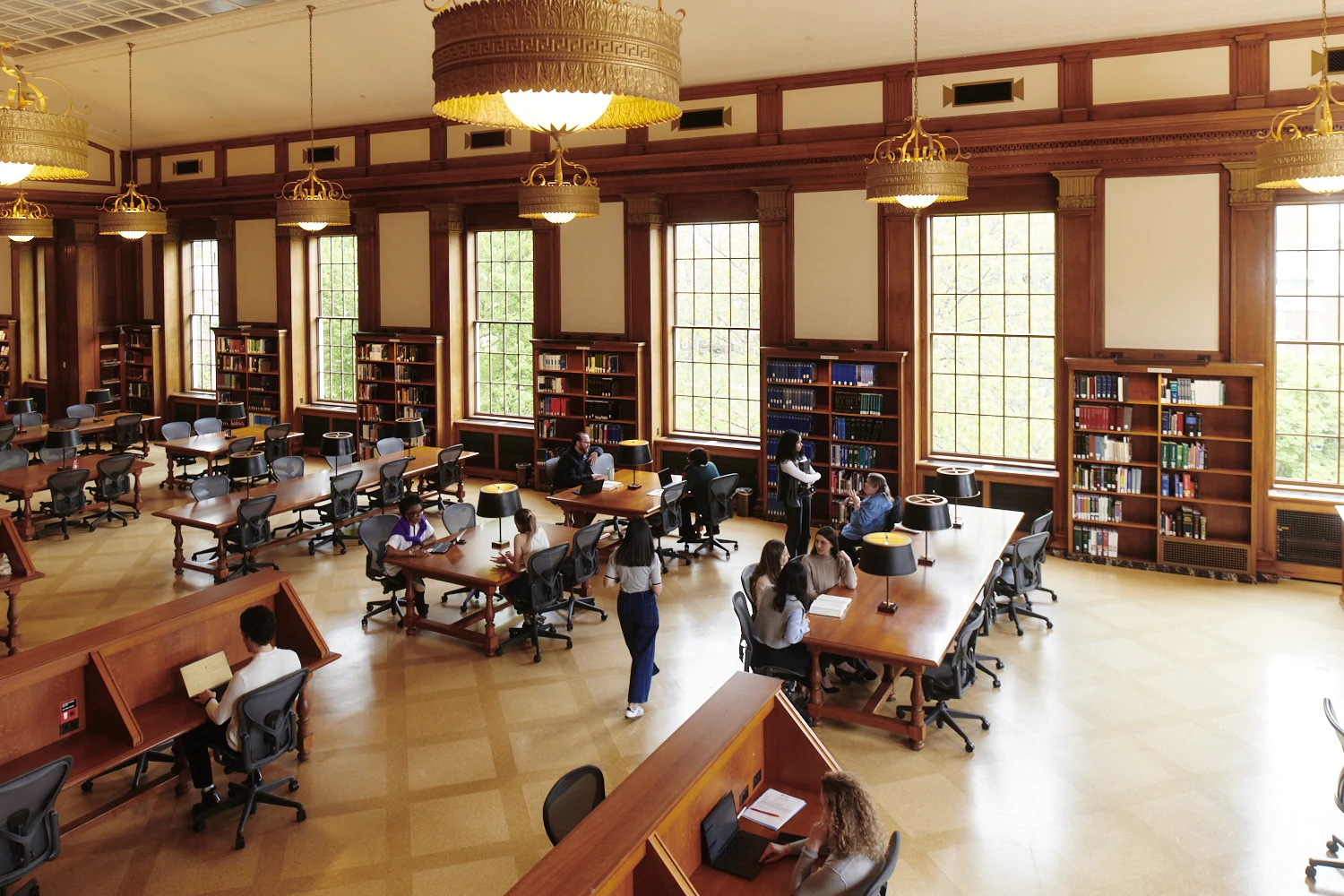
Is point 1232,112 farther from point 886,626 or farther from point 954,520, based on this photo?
point 886,626

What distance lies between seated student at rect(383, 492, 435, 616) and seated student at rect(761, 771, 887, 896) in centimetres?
491

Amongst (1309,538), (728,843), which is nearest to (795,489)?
(1309,538)

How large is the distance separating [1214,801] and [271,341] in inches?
567

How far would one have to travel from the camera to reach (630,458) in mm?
9898

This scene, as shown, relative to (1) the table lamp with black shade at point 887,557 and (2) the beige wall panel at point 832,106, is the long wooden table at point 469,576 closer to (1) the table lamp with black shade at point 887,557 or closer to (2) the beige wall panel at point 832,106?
(1) the table lamp with black shade at point 887,557

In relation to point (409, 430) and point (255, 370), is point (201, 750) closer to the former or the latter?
point (409, 430)

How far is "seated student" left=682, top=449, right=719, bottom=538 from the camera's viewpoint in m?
9.74

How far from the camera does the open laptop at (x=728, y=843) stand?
11.6ft

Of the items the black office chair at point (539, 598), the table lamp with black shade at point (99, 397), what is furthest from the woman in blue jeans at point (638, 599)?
the table lamp with black shade at point (99, 397)

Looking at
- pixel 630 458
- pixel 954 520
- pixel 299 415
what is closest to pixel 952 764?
pixel 954 520

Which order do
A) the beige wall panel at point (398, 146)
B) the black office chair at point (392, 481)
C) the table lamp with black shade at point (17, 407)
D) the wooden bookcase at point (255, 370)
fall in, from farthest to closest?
the wooden bookcase at point (255, 370) < the table lamp with black shade at point (17, 407) < the beige wall panel at point (398, 146) < the black office chair at point (392, 481)

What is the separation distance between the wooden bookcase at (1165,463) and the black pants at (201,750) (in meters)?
7.95

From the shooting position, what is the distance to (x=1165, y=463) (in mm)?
9305

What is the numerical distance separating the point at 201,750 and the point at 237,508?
4.25m
